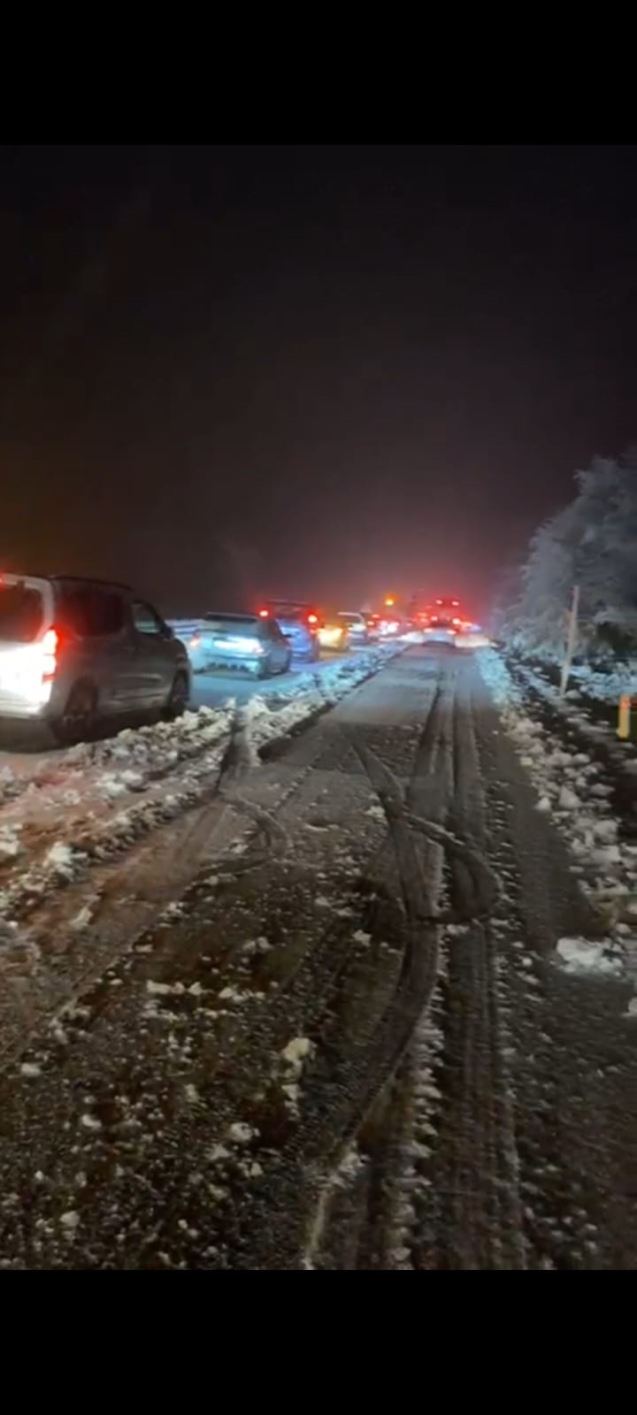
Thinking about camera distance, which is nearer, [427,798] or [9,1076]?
[9,1076]

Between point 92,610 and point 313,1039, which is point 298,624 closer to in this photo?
point 92,610

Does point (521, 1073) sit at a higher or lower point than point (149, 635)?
lower

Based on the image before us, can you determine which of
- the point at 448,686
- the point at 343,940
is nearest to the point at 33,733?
the point at 343,940

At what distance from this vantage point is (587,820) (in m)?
9.49

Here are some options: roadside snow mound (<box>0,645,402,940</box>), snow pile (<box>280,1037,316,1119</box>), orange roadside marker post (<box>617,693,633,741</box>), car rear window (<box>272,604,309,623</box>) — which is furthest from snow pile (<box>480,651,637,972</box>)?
car rear window (<box>272,604,309,623</box>)

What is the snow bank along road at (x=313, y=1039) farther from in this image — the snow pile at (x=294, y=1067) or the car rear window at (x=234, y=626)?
the car rear window at (x=234, y=626)

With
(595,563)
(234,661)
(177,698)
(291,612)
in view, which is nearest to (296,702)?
(177,698)

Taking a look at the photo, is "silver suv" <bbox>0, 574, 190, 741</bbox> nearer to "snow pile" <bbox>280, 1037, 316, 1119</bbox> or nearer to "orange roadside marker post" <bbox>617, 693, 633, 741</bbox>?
"orange roadside marker post" <bbox>617, 693, 633, 741</bbox>

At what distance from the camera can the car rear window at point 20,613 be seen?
11719mm

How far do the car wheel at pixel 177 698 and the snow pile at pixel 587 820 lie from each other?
507 cm

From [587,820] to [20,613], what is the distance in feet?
21.7

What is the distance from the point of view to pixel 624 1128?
→ 4086 mm

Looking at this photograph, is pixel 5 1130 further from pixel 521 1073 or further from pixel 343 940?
pixel 343 940
